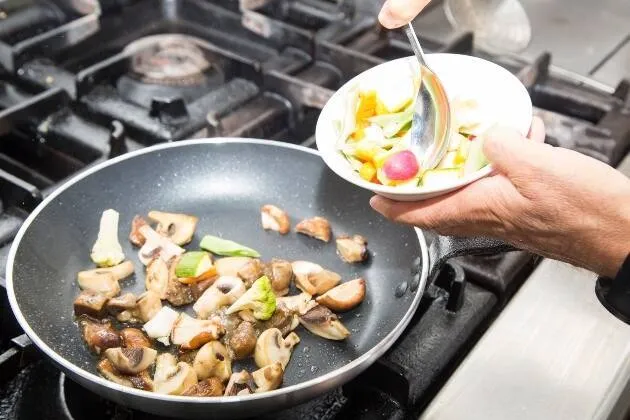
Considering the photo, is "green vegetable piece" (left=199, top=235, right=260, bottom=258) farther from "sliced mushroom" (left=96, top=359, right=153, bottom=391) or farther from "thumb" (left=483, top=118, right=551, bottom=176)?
"thumb" (left=483, top=118, right=551, bottom=176)

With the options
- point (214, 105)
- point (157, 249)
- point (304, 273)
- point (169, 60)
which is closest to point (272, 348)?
point (304, 273)

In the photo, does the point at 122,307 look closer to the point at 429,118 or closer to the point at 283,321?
the point at 283,321

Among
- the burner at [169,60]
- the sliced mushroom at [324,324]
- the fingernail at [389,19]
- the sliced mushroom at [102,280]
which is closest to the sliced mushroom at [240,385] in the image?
the sliced mushroom at [324,324]

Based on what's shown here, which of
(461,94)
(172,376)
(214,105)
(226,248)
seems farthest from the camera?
(214,105)

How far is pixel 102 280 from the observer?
0.92m

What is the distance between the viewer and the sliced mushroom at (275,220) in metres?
1.03

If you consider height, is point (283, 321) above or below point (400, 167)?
below

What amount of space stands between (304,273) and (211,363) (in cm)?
19

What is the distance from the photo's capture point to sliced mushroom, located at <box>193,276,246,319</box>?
0.90 meters

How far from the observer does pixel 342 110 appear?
88 centimetres

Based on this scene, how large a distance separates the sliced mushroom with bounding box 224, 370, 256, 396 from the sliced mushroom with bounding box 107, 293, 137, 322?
0.17 m

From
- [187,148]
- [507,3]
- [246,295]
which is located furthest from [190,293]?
[507,3]

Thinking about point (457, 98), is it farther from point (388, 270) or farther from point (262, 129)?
point (262, 129)

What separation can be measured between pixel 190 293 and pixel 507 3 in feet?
2.84
